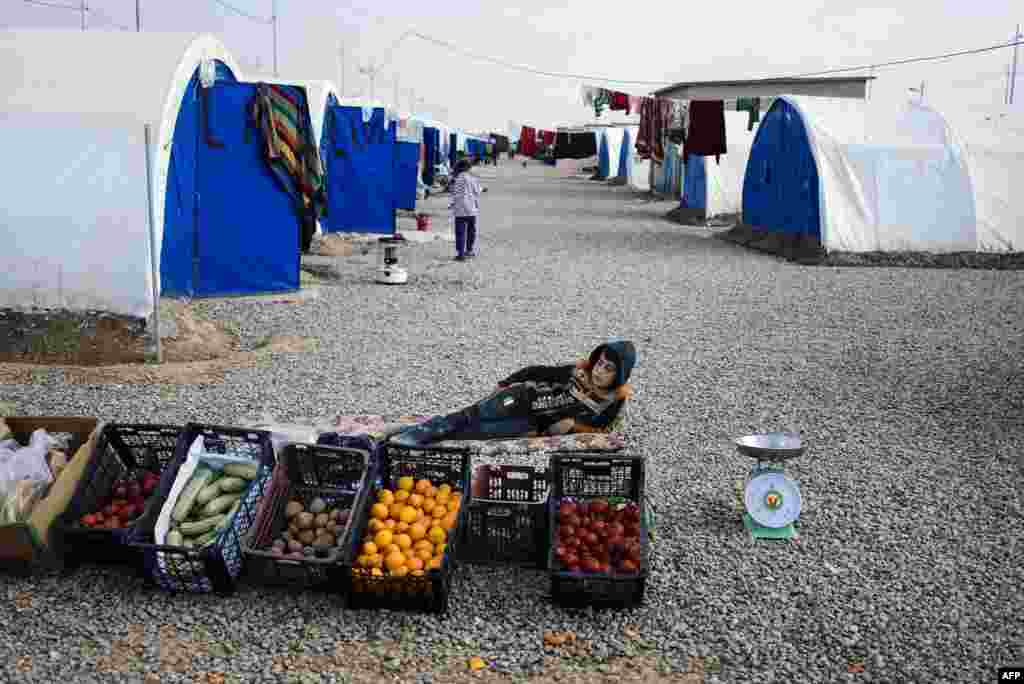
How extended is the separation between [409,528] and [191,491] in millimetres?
985

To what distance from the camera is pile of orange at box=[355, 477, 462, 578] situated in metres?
3.96

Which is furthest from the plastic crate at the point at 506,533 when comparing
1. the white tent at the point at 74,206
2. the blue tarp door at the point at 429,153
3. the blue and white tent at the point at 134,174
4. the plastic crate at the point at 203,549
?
the blue tarp door at the point at 429,153

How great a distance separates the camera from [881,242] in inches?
644

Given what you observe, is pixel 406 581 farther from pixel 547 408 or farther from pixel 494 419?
pixel 547 408

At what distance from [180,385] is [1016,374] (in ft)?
22.6

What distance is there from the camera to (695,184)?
79.8ft

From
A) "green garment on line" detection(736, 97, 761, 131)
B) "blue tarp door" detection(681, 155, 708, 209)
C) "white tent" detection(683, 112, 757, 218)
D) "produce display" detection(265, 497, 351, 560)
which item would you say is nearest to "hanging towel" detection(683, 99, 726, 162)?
"green garment on line" detection(736, 97, 761, 131)

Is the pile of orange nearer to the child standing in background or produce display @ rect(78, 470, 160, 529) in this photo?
produce display @ rect(78, 470, 160, 529)

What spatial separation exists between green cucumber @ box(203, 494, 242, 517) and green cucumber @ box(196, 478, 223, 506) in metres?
0.03

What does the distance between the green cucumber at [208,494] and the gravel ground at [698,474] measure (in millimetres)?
425

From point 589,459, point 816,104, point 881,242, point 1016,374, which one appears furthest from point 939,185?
point 589,459

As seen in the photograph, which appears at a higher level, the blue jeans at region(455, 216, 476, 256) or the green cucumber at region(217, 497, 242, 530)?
the blue jeans at region(455, 216, 476, 256)

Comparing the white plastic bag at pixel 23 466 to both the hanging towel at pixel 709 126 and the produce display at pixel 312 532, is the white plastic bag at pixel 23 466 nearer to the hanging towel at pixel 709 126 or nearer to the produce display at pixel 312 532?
the produce display at pixel 312 532

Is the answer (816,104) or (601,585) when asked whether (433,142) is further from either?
(601,585)
